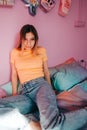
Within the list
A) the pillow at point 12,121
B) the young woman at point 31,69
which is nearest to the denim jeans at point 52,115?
the young woman at point 31,69

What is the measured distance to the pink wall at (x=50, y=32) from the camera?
1.85m

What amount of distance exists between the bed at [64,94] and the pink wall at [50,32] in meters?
0.12

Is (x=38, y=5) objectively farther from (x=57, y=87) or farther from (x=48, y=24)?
(x=57, y=87)

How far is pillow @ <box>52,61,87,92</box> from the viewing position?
1.95 meters

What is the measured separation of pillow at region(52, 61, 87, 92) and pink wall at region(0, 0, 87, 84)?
219 millimetres

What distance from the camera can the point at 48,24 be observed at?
212cm

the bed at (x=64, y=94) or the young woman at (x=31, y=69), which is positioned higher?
the young woman at (x=31, y=69)

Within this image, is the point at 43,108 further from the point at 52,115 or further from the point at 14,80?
the point at 14,80

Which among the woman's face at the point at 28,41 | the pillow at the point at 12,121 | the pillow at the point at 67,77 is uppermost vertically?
the woman's face at the point at 28,41

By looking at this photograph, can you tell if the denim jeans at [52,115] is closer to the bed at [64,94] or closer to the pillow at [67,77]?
the bed at [64,94]

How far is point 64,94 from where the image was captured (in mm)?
1789

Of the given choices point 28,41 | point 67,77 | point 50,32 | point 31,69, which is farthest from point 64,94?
point 50,32

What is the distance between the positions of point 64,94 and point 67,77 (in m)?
0.24

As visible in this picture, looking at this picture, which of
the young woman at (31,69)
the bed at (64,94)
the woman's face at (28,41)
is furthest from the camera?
the woman's face at (28,41)
